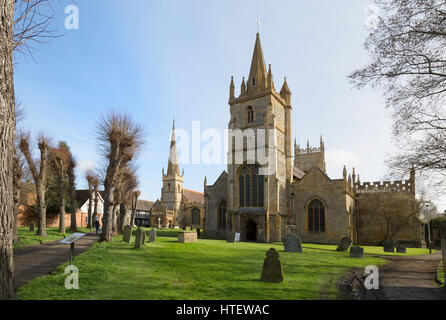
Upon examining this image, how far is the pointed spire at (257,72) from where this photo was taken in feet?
107

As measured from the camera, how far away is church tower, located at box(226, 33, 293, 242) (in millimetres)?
28469

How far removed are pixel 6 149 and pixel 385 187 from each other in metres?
33.2

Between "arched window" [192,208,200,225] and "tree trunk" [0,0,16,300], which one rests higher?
"tree trunk" [0,0,16,300]

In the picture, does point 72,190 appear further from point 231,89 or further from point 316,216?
point 316,216

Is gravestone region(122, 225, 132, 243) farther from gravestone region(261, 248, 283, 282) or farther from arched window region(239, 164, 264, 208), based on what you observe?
arched window region(239, 164, 264, 208)

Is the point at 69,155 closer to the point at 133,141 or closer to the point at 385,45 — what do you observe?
the point at 133,141

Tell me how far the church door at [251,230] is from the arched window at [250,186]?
88.9 inches

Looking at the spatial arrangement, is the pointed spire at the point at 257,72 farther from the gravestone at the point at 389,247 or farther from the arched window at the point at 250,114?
the gravestone at the point at 389,247

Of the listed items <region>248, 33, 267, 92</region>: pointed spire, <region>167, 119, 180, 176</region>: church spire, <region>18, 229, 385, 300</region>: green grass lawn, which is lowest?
<region>18, 229, 385, 300</region>: green grass lawn

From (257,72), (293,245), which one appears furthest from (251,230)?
(257,72)

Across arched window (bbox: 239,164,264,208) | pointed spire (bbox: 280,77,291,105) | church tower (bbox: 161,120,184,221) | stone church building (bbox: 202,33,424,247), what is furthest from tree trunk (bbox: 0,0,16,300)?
church tower (bbox: 161,120,184,221)

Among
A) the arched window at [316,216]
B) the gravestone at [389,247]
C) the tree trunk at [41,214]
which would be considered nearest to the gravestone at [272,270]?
the gravestone at [389,247]

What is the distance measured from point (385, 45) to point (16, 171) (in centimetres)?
2150
